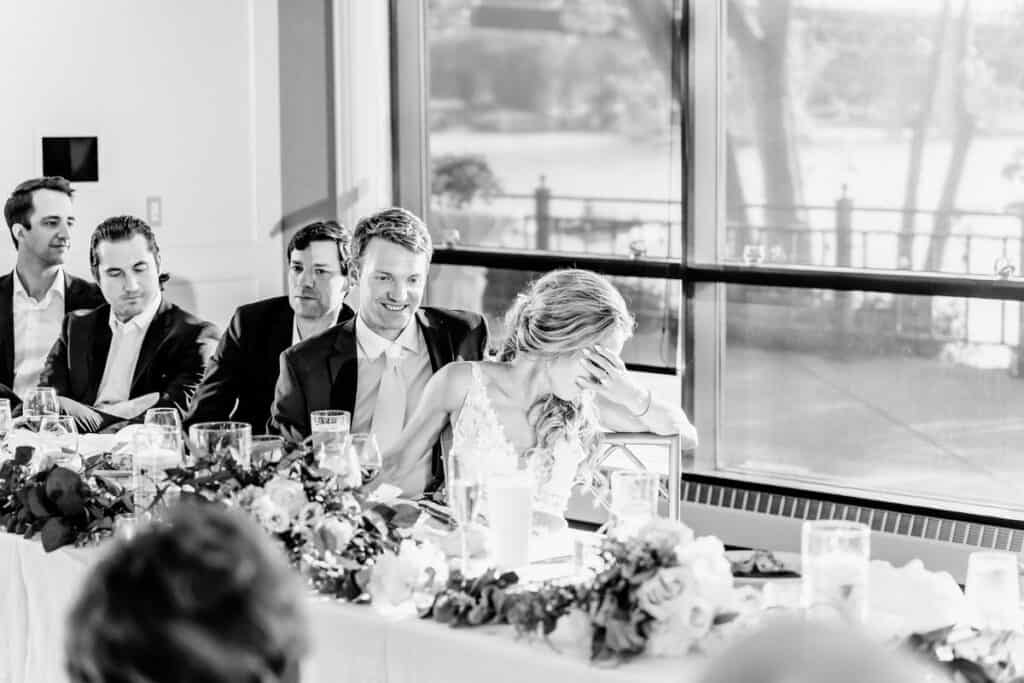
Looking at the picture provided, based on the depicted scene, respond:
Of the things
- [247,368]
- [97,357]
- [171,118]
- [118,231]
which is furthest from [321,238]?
[171,118]

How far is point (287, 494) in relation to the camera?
2514 mm

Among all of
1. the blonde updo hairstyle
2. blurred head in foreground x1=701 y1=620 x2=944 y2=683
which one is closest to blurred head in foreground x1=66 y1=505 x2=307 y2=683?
blurred head in foreground x1=701 y1=620 x2=944 y2=683

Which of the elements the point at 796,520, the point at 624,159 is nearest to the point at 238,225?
the point at 624,159

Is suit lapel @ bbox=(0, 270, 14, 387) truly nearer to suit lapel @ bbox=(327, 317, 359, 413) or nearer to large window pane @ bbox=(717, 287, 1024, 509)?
suit lapel @ bbox=(327, 317, 359, 413)

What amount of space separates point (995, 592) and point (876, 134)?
9.70 ft

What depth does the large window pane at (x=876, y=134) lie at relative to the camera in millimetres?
4691

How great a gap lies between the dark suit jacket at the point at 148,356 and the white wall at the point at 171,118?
0.70m

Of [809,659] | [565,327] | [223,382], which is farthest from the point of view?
[223,382]

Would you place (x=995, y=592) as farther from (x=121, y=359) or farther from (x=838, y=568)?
(x=121, y=359)

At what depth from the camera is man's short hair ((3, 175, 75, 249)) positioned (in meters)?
5.07

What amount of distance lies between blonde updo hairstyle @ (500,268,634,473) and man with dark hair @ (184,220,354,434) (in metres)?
1.01

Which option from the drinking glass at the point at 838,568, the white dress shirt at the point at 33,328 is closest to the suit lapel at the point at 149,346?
the white dress shirt at the point at 33,328

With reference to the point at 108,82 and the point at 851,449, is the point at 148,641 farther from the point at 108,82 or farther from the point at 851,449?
the point at 108,82

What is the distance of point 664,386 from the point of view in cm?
541
